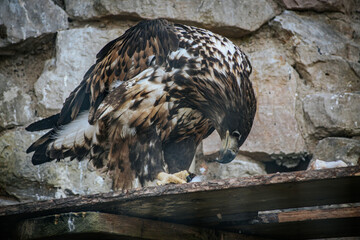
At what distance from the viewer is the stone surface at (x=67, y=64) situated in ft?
14.0

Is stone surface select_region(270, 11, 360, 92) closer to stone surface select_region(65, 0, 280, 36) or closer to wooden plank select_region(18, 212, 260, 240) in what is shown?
stone surface select_region(65, 0, 280, 36)

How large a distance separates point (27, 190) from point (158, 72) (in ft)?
4.53

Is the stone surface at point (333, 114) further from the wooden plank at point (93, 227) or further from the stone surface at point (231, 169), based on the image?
the wooden plank at point (93, 227)

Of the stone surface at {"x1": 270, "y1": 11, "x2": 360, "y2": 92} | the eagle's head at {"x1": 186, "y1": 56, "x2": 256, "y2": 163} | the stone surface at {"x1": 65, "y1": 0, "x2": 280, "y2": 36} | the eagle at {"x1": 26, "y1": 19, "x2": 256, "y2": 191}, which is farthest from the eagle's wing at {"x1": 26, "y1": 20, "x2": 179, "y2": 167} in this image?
the stone surface at {"x1": 270, "y1": 11, "x2": 360, "y2": 92}

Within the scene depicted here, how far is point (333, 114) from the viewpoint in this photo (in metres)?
4.20

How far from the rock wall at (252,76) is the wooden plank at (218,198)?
1.68 m

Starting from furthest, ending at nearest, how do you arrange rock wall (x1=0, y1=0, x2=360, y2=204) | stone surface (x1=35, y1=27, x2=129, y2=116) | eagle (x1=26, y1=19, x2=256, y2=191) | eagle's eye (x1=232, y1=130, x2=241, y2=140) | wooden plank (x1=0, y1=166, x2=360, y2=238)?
stone surface (x1=35, y1=27, x2=129, y2=116) → rock wall (x1=0, y1=0, x2=360, y2=204) → eagle's eye (x1=232, y1=130, x2=241, y2=140) → eagle (x1=26, y1=19, x2=256, y2=191) → wooden plank (x1=0, y1=166, x2=360, y2=238)

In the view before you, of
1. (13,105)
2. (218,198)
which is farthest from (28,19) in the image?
(218,198)

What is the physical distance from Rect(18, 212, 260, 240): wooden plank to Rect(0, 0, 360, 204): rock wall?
1.73 meters

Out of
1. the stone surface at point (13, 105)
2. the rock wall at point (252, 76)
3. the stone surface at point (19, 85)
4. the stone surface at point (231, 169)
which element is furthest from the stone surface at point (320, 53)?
the stone surface at point (13, 105)

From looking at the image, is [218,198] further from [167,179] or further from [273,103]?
[273,103]

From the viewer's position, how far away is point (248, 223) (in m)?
2.64

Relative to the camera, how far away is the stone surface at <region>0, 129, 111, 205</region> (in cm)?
403

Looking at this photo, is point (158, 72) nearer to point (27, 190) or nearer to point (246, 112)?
point (246, 112)
